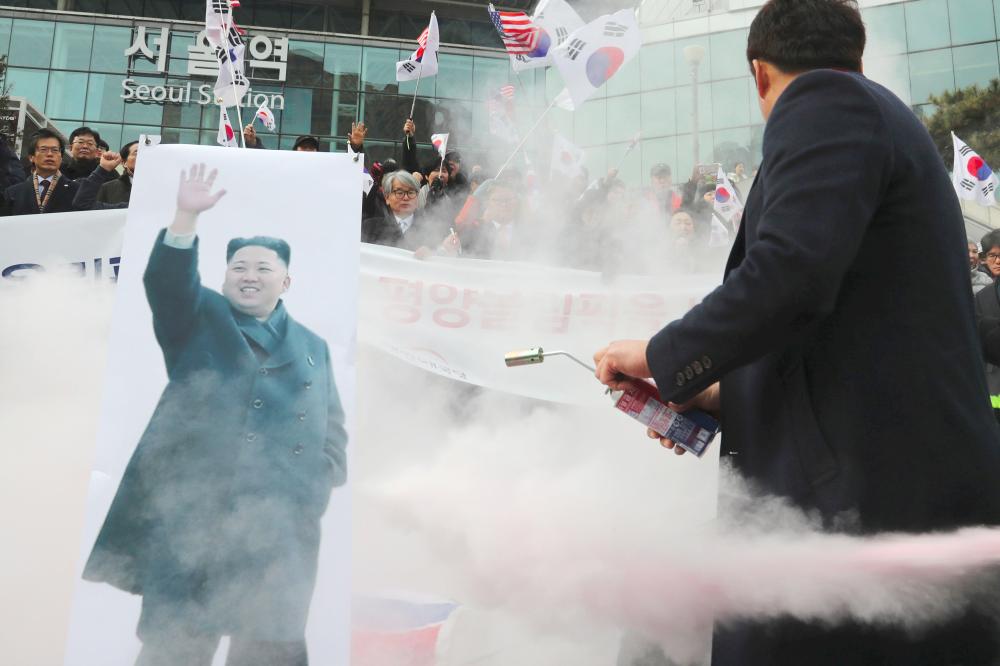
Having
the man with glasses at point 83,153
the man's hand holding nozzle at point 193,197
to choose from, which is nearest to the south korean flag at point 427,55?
the man with glasses at point 83,153

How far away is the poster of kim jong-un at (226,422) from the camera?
164cm

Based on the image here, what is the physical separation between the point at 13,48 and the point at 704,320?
2547cm

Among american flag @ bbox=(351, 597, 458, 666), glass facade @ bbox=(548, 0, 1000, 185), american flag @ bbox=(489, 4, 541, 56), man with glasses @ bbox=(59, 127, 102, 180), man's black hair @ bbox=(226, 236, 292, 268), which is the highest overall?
glass facade @ bbox=(548, 0, 1000, 185)

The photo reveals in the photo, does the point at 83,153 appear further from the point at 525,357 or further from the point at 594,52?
the point at 525,357

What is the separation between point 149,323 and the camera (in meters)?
1.80

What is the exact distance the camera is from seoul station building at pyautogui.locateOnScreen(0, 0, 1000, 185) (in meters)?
16.8

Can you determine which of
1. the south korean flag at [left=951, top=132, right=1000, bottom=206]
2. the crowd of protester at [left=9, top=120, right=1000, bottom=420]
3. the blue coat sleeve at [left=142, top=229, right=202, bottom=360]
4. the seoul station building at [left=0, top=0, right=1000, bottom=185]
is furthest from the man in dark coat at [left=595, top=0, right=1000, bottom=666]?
the seoul station building at [left=0, top=0, right=1000, bottom=185]

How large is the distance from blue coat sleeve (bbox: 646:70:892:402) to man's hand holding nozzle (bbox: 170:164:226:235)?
1.26 m

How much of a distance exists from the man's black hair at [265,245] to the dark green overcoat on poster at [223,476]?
9cm

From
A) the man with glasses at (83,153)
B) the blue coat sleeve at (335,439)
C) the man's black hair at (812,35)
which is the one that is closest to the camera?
the man's black hair at (812,35)

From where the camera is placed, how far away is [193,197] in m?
1.89

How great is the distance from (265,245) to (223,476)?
22.7 inches

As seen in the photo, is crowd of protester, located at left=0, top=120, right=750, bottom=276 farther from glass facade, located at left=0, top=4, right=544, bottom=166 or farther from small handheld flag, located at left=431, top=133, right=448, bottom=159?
glass facade, located at left=0, top=4, right=544, bottom=166

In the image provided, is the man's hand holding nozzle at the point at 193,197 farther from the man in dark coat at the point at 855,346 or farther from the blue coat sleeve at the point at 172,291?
the man in dark coat at the point at 855,346
